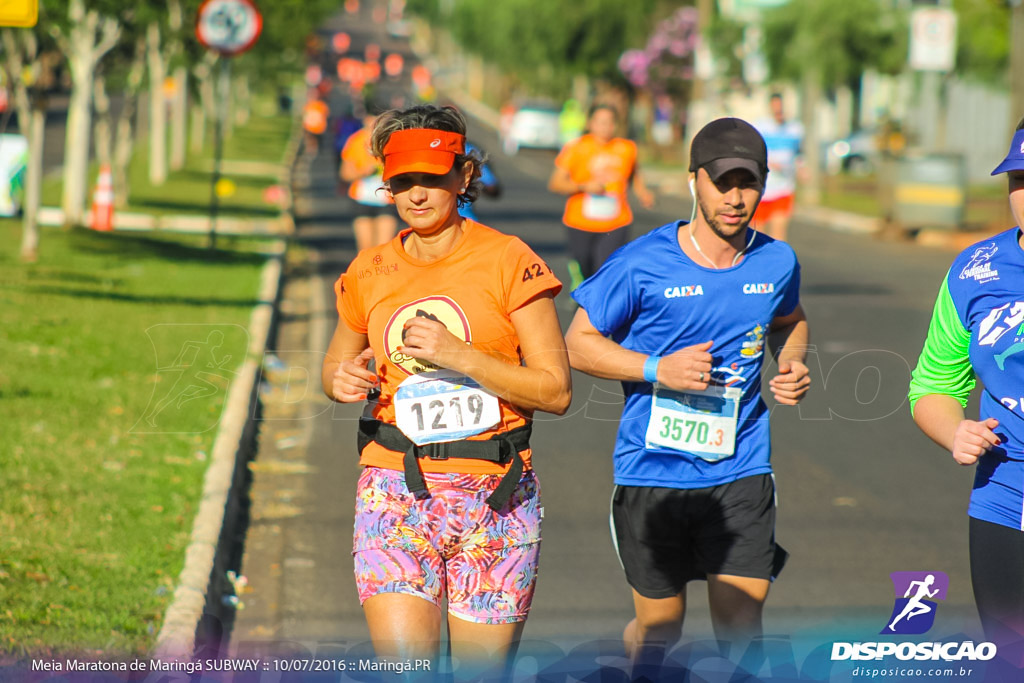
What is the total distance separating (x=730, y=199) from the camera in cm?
445

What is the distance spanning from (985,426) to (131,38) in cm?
2183

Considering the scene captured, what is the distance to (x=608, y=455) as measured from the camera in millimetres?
9258

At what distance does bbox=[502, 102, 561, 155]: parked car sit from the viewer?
174 ft

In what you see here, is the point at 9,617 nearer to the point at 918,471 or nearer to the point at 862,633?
the point at 862,633

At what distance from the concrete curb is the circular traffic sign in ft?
20.6

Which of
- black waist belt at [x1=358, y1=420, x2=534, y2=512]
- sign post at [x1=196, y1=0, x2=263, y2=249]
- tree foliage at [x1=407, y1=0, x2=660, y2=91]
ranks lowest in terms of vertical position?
black waist belt at [x1=358, y1=420, x2=534, y2=512]

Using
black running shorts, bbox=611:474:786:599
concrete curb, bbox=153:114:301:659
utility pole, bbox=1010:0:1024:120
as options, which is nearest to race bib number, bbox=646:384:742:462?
black running shorts, bbox=611:474:786:599

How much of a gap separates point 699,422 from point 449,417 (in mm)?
947

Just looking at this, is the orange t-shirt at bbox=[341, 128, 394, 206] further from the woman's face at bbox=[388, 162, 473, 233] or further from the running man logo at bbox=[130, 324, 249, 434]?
the woman's face at bbox=[388, 162, 473, 233]

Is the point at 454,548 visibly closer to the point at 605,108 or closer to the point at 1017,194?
the point at 1017,194

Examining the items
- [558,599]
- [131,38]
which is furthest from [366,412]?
[131,38]

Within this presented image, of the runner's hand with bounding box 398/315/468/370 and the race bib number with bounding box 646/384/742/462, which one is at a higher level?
the runner's hand with bounding box 398/315/468/370

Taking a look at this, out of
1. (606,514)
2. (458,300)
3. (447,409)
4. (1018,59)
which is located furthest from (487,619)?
(1018,59)

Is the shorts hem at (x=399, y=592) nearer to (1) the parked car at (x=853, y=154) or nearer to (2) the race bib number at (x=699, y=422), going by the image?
(2) the race bib number at (x=699, y=422)
